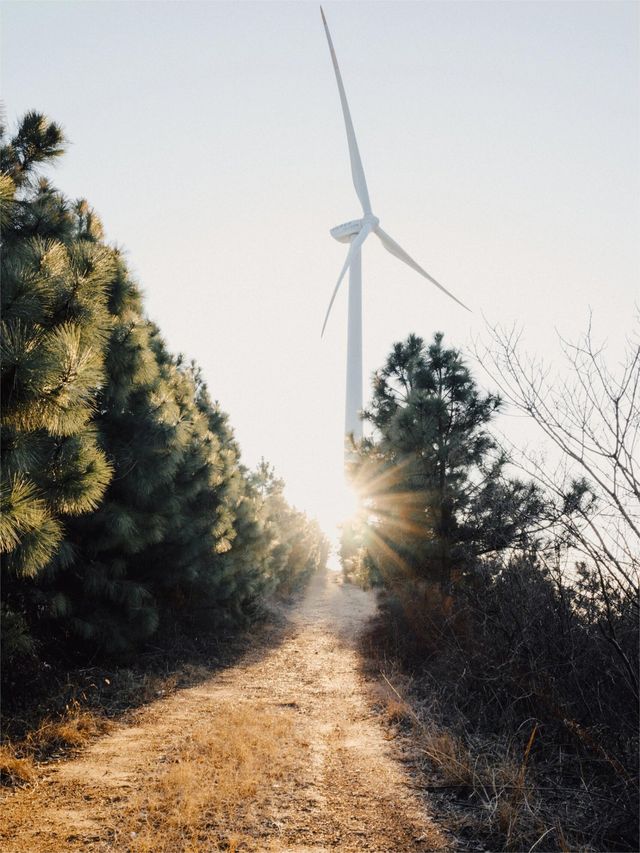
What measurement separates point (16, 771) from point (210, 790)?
1.84 m

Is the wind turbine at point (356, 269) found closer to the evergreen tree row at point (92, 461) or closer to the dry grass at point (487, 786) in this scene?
the evergreen tree row at point (92, 461)

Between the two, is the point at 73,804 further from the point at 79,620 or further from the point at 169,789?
the point at 79,620

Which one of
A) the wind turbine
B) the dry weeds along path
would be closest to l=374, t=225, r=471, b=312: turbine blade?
the wind turbine

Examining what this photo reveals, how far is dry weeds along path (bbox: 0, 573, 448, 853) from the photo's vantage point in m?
3.53

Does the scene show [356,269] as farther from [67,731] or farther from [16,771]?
[16,771]

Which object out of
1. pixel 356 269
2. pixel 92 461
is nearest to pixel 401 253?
pixel 356 269

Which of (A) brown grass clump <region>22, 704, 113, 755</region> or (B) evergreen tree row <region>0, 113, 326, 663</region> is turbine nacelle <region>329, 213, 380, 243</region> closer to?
(B) evergreen tree row <region>0, 113, 326, 663</region>

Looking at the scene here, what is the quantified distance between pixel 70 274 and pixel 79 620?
242 inches

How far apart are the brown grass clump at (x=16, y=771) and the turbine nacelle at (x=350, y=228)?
97.5 feet

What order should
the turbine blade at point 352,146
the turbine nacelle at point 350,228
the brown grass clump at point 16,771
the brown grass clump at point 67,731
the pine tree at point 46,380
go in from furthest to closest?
the turbine nacelle at point 350,228
the turbine blade at point 352,146
the brown grass clump at point 67,731
the brown grass clump at point 16,771
the pine tree at point 46,380

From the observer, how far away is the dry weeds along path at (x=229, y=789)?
3533 mm

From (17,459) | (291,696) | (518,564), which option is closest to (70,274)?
(17,459)


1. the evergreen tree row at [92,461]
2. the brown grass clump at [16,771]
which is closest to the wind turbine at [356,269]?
the evergreen tree row at [92,461]

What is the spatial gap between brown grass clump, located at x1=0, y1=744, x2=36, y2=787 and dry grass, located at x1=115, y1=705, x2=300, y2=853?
3.70ft
